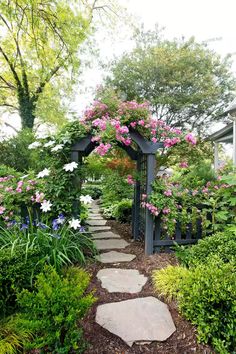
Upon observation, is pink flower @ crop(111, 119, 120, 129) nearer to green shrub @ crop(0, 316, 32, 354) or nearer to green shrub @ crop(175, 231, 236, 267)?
green shrub @ crop(175, 231, 236, 267)

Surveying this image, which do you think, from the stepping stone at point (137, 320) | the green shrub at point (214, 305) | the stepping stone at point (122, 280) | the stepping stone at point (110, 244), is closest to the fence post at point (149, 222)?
the stepping stone at point (122, 280)

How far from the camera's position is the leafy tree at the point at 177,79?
1016cm

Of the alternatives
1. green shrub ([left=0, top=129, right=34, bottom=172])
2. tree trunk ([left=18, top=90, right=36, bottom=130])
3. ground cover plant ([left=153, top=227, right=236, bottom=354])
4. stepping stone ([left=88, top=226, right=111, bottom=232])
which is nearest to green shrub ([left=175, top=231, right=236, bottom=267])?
ground cover plant ([left=153, top=227, right=236, bottom=354])

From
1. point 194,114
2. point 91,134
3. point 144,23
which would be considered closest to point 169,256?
point 91,134

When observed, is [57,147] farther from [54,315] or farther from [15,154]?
[15,154]

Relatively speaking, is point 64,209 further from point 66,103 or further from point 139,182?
point 66,103

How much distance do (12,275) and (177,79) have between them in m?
10.4

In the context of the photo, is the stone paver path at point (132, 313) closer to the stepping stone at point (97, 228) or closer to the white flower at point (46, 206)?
the white flower at point (46, 206)

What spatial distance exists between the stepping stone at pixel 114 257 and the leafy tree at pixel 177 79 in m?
8.30

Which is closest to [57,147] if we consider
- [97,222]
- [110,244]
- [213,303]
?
[110,244]

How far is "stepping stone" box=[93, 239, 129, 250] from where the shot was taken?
348 centimetres

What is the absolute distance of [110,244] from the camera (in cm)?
363

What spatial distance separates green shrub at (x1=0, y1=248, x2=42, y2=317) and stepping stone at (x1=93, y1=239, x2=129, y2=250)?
1.69 meters

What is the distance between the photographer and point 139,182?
3.88 m
